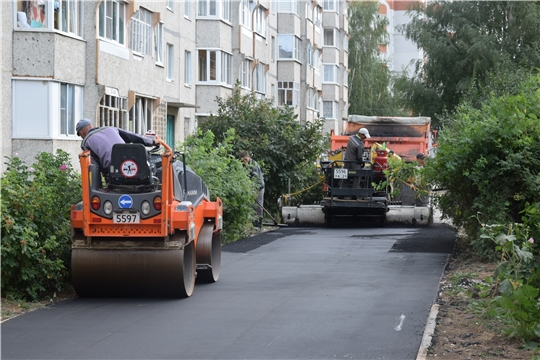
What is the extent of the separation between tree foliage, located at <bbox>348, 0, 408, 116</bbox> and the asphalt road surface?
61.0m

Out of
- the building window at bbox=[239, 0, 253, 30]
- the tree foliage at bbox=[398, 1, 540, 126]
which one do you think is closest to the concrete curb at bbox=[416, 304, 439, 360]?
the building window at bbox=[239, 0, 253, 30]

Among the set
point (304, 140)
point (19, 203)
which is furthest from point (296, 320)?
point (304, 140)

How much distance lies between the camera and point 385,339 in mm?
8125

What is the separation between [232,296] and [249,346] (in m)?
2.95

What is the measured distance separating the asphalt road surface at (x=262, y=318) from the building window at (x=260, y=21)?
1310 inches

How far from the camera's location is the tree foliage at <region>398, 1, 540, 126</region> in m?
43.9

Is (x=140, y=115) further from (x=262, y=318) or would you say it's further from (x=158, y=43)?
(x=262, y=318)

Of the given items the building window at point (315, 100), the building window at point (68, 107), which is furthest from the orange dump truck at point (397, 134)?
the building window at point (315, 100)

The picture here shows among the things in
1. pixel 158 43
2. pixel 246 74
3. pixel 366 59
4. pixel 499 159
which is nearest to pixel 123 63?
pixel 158 43

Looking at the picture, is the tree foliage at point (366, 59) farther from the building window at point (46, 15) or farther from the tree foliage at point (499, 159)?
the tree foliage at point (499, 159)

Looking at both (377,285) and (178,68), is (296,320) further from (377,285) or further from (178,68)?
(178,68)

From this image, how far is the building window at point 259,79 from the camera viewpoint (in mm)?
46125

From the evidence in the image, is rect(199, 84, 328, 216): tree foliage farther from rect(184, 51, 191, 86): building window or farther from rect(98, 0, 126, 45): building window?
rect(184, 51, 191, 86): building window

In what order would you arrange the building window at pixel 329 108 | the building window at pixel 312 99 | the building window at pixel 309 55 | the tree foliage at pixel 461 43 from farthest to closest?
the building window at pixel 329 108 → the building window at pixel 312 99 → the building window at pixel 309 55 → the tree foliage at pixel 461 43
